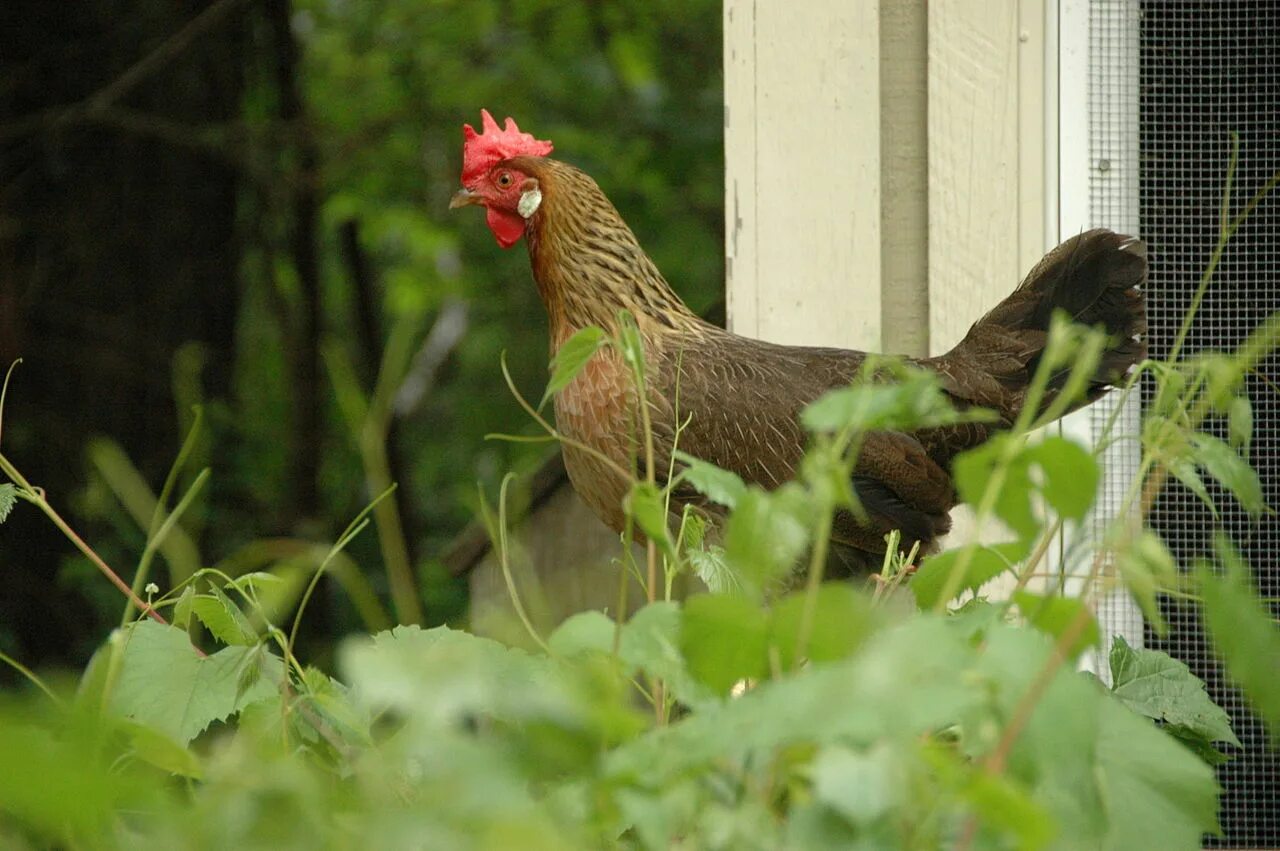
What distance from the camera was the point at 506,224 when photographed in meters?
2.33

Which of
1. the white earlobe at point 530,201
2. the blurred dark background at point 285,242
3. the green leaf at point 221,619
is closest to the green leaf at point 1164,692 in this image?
the green leaf at point 221,619

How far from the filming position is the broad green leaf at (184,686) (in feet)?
3.11

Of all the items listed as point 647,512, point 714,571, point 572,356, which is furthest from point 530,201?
point 647,512

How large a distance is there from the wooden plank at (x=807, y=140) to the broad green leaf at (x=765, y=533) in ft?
4.49

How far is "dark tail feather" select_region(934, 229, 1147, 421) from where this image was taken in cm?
185

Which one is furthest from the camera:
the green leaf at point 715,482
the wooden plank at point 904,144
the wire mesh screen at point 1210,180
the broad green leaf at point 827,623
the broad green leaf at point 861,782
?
the wooden plank at point 904,144

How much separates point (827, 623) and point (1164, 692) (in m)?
0.65

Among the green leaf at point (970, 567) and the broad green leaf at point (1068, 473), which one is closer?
the broad green leaf at point (1068, 473)

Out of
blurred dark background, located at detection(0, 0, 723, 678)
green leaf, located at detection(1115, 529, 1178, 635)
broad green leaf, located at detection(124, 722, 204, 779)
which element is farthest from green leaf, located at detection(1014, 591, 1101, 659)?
blurred dark background, located at detection(0, 0, 723, 678)

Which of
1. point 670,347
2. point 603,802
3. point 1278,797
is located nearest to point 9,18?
point 670,347

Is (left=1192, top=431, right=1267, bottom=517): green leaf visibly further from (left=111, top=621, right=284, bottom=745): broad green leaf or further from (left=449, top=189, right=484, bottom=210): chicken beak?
(left=449, top=189, right=484, bottom=210): chicken beak

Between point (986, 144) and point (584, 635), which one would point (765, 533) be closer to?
point (584, 635)

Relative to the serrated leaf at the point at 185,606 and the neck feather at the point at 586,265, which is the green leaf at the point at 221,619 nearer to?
the serrated leaf at the point at 185,606

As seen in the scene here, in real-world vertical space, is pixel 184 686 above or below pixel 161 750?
below
